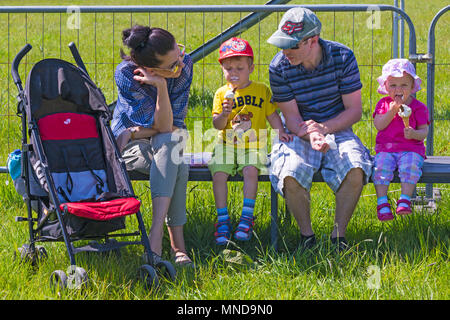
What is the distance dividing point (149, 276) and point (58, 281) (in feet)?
1.60

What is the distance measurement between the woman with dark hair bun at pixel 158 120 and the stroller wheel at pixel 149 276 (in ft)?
1.23

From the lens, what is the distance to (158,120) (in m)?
4.31

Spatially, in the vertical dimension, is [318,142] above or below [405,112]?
below

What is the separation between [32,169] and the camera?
13.1 feet

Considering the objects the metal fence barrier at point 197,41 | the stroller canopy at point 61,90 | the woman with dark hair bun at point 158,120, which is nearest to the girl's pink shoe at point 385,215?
the metal fence barrier at point 197,41

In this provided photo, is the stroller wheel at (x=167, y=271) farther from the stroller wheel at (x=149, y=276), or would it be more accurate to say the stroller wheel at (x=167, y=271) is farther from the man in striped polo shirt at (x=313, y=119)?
the man in striped polo shirt at (x=313, y=119)

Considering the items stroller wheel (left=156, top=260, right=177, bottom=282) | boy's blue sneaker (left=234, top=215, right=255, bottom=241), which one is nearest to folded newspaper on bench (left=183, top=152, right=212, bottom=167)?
boy's blue sneaker (left=234, top=215, right=255, bottom=241)

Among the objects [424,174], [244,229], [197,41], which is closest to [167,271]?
[244,229]

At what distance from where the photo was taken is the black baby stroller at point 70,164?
12.4 feet

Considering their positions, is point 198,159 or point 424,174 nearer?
point 424,174

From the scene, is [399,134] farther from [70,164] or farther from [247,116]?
[70,164]

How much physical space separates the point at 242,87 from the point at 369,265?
143 cm
